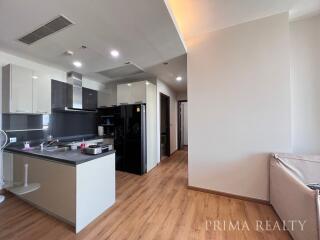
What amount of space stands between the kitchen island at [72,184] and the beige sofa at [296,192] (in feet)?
7.47

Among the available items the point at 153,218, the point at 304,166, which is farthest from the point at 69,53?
the point at 304,166

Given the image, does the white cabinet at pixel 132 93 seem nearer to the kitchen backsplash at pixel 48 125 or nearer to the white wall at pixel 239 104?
the kitchen backsplash at pixel 48 125

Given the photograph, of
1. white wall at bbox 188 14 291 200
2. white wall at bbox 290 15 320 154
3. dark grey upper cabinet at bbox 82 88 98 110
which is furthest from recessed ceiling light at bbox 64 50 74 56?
white wall at bbox 290 15 320 154

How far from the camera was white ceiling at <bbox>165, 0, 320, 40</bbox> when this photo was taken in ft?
6.69

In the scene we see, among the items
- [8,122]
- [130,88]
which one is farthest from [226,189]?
[8,122]

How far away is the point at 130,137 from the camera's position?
3939 mm

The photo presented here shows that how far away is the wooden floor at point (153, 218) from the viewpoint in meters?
Answer: 1.75

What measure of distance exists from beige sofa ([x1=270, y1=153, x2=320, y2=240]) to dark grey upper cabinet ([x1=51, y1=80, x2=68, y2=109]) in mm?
4238

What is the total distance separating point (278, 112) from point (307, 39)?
4.39 feet

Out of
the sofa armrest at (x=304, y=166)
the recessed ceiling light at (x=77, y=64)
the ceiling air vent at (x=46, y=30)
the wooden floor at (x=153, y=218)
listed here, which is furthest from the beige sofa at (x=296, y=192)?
the recessed ceiling light at (x=77, y=64)

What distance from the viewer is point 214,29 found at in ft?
8.80

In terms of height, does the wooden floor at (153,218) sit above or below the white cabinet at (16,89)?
below

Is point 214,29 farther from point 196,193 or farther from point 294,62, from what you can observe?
point 196,193

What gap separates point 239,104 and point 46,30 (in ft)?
10.1
